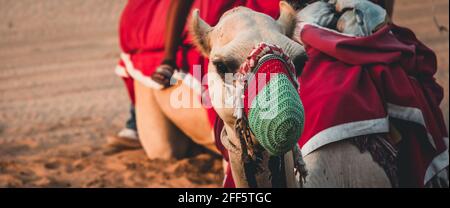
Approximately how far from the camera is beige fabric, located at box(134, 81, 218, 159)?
4.44m

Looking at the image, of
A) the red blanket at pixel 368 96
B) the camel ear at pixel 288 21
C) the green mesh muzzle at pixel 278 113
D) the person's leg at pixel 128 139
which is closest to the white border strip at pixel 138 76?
the person's leg at pixel 128 139

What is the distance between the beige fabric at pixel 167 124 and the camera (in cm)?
444

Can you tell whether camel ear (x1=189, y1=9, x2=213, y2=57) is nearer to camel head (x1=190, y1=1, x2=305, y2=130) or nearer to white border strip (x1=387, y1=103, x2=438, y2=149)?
camel head (x1=190, y1=1, x2=305, y2=130)

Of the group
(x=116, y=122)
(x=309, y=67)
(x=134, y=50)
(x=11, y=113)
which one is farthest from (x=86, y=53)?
(x=309, y=67)

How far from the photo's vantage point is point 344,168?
2672 mm

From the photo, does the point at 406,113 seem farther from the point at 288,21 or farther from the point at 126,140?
the point at 126,140

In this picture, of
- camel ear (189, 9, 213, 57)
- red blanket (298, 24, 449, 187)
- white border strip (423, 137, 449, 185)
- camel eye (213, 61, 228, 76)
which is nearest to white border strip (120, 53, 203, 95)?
red blanket (298, 24, 449, 187)

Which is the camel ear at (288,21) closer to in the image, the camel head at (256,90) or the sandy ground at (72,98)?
the camel head at (256,90)

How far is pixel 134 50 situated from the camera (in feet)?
15.5

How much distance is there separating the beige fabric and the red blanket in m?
1.52
